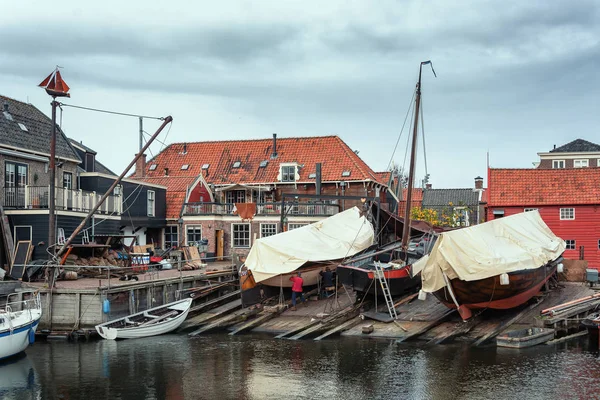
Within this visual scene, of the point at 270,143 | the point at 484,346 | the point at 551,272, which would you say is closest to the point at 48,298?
the point at 484,346

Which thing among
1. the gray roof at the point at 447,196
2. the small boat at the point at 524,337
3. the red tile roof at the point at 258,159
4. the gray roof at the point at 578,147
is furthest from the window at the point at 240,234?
the gray roof at the point at 447,196

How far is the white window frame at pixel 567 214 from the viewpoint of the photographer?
40909 millimetres

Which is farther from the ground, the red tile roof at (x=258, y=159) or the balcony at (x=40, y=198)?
the red tile roof at (x=258, y=159)

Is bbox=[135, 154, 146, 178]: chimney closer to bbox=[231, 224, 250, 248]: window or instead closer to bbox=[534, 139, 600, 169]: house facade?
bbox=[231, 224, 250, 248]: window

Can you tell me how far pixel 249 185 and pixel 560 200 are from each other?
71.7 feet

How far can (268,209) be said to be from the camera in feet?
145

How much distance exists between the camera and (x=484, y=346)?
73.8 ft

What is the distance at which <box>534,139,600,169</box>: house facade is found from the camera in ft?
192

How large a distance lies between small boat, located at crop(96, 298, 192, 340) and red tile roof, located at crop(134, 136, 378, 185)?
73.0ft

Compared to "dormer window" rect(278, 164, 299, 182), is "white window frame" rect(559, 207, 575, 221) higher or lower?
lower

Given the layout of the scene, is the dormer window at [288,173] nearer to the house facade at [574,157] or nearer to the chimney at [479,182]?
the house facade at [574,157]

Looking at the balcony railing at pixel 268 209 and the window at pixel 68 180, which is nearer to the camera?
the window at pixel 68 180

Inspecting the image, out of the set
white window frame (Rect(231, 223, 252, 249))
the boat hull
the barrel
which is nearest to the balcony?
the barrel

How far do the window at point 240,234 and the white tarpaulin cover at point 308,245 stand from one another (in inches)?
424
